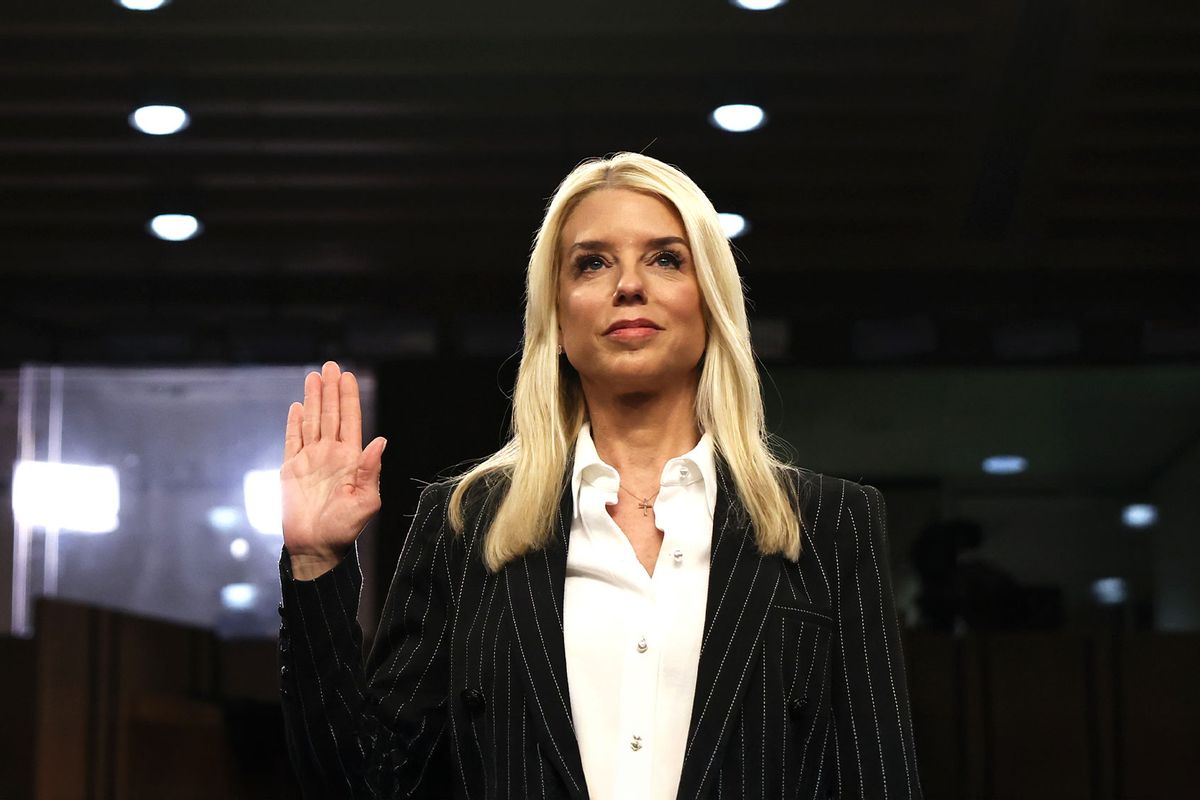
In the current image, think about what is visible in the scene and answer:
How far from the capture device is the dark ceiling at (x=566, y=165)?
542 centimetres

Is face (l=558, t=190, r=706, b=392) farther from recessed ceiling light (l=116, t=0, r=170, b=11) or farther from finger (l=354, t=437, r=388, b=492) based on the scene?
recessed ceiling light (l=116, t=0, r=170, b=11)

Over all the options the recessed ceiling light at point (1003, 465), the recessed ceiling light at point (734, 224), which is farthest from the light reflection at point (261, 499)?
the recessed ceiling light at point (1003, 465)

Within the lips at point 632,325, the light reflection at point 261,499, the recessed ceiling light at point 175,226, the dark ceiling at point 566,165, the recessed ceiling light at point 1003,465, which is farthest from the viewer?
the light reflection at point 261,499

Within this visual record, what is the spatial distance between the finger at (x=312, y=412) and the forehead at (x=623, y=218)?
36cm

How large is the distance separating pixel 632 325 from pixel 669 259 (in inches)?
4.5

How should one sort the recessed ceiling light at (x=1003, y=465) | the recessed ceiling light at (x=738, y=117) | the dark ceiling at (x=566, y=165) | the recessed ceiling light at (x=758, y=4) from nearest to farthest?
the recessed ceiling light at (x=758, y=4)
the dark ceiling at (x=566, y=165)
the recessed ceiling light at (x=738, y=117)
the recessed ceiling light at (x=1003, y=465)

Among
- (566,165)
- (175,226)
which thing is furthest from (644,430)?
(175,226)

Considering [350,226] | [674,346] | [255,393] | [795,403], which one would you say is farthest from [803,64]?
[674,346]

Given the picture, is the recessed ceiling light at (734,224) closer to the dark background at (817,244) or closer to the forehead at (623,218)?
the dark background at (817,244)

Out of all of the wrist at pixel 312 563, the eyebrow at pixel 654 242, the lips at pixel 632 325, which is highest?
the eyebrow at pixel 654 242

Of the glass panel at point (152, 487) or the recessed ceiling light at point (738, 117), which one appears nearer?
the recessed ceiling light at point (738, 117)

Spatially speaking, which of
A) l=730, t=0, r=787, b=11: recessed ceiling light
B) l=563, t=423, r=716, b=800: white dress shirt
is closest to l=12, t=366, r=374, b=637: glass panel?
l=730, t=0, r=787, b=11: recessed ceiling light

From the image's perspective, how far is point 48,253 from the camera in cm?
Answer: 637

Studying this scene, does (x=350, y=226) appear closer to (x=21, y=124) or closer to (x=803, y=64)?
(x=21, y=124)
